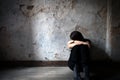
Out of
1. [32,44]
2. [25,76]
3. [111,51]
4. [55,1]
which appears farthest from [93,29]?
[25,76]

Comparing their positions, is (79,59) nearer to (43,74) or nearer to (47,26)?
(43,74)

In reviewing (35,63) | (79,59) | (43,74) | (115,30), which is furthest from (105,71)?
(35,63)

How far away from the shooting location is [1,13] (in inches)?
249

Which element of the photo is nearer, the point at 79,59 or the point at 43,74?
the point at 79,59

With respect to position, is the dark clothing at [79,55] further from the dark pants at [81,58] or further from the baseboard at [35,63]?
the baseboard at [35,63]

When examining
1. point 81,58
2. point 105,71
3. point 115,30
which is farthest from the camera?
point 115,30

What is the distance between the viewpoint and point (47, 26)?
250 inches

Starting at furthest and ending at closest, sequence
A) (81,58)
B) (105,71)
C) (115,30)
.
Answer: (115,30) → (105,71) → (81,58)

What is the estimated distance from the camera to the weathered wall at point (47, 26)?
6.29 m

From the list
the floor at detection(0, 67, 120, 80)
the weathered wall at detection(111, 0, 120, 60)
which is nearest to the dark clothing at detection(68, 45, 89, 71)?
the floor at detection(0, 67, 120, 80)

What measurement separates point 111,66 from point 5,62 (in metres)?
2.61

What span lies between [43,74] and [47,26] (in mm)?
1331

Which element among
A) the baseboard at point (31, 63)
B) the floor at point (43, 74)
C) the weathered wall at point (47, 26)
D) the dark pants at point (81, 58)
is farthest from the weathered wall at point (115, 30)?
the dark pants at point (81, 58)

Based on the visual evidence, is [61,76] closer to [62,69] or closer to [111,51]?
[62,69]
